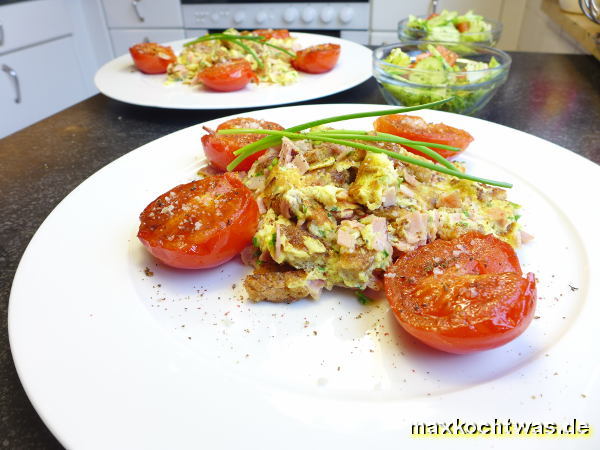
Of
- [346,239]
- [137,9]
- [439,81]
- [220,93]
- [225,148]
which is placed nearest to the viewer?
[346,239]

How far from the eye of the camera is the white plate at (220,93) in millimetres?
2100

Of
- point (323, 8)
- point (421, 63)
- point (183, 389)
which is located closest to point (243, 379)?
point (183, 389)

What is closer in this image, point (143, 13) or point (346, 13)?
point (346, 13)

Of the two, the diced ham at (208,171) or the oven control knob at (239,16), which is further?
the oven control knob at (239,16)

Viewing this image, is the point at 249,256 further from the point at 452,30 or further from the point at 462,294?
the point at 452,30

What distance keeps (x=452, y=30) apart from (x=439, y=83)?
3.65 ft

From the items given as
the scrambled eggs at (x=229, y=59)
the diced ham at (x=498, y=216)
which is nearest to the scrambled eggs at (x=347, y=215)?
the diced ham at (x=498, y=216)

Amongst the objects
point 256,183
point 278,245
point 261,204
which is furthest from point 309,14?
point 278,245

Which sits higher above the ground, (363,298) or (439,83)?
(439,83)

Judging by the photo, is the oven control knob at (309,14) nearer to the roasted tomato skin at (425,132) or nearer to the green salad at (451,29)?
the green salad at (451,29)

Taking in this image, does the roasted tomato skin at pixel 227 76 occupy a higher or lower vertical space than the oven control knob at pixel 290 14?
higher

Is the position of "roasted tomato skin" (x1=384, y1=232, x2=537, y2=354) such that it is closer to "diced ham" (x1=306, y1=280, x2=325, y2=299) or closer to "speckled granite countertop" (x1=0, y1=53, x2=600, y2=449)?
"diced ham" (x1=306, y1=280, x2=325, y2=299)

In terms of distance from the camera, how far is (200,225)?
1.13 metres

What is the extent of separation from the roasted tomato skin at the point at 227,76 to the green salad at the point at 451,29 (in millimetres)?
1264
